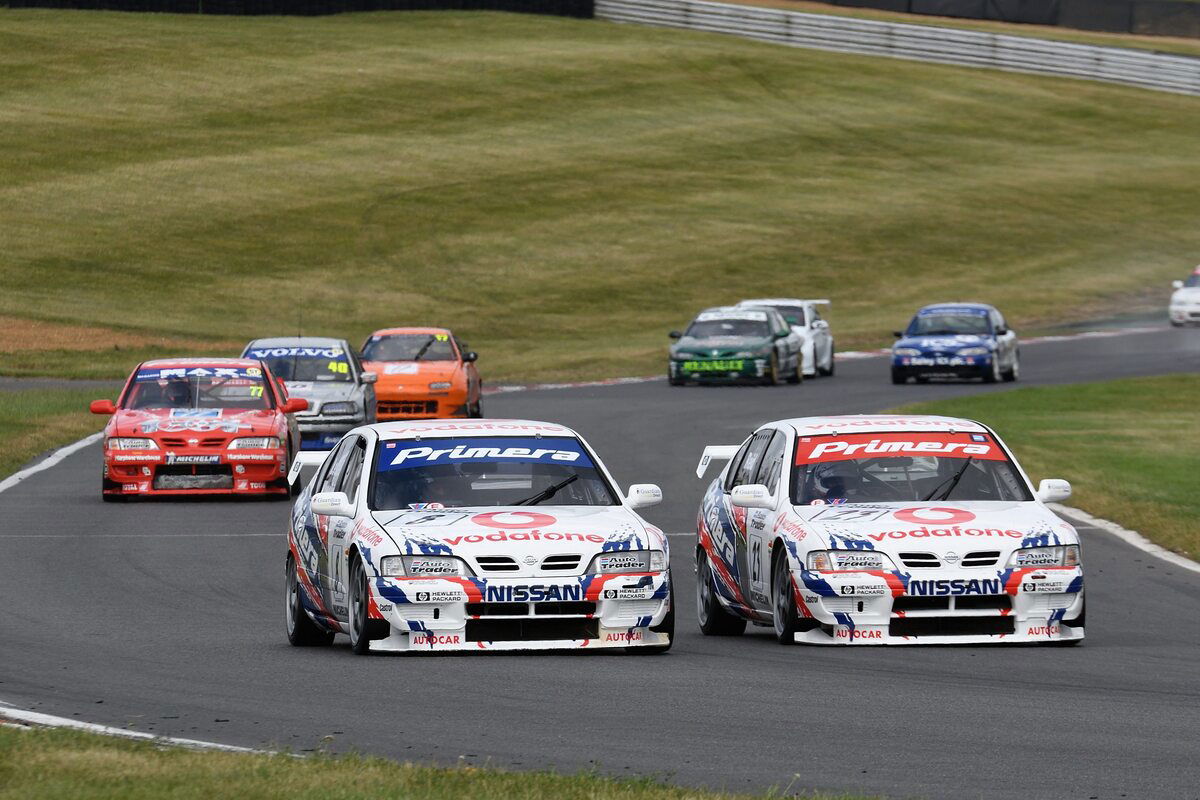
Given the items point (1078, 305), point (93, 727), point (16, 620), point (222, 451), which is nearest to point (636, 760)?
point (93, 727)

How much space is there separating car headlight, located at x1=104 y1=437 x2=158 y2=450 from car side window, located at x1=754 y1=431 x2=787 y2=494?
32.3 ft

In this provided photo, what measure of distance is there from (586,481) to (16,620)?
349 centimetres

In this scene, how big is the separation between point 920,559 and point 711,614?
181cm

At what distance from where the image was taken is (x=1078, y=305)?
192 feet

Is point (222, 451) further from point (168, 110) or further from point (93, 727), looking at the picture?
point (168, 110)

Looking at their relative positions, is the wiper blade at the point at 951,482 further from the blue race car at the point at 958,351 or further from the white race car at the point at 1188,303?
the white race car at the point at 1188,303

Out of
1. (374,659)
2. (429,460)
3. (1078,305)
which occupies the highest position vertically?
(429,460)

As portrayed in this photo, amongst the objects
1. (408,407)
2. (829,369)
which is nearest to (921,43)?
(829,369)

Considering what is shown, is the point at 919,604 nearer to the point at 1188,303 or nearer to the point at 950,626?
the point at 950,626

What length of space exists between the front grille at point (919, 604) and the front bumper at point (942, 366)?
27500mm

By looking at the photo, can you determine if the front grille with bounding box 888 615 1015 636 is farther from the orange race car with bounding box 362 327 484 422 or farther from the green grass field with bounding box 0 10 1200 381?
the green grass field with bounding box 0 10 1200 381

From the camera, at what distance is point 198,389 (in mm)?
23469

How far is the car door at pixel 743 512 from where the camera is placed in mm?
13125

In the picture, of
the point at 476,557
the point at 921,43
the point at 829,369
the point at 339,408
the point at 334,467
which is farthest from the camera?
the point at 921,43
